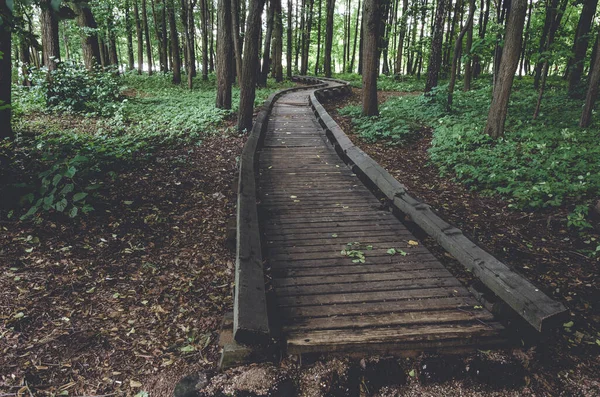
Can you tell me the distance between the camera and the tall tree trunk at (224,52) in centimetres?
1255

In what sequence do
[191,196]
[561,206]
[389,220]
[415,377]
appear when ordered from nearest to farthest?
[415,377] < [389,220] < [561,206] < [191,196]

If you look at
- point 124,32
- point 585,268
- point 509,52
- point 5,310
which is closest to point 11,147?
point 5,310

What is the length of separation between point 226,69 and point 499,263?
11.9 meters

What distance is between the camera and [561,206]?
19.6 ft

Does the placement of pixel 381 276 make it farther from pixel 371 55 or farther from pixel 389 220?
pixel 371 55

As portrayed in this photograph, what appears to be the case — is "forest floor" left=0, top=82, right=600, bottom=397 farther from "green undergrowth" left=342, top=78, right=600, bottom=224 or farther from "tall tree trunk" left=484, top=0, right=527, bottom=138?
"tall tree trunk" left=484, top=0, right=527, bottom=138

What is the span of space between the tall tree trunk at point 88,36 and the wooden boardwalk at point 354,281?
13006 millimetres

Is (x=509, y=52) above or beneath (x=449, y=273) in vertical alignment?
above

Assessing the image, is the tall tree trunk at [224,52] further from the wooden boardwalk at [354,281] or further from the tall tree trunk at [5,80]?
the wooden boardwalk at [354,281]

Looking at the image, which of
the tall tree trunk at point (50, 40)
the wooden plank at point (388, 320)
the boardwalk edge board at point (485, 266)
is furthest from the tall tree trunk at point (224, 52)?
the wooden plank at point (388, 320)

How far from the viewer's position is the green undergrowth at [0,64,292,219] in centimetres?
551

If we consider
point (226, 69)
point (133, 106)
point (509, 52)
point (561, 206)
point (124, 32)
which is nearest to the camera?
point (561, 206)

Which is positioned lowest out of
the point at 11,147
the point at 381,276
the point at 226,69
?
the point at 381,276

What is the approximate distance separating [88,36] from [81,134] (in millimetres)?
8358
